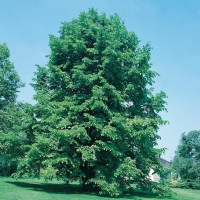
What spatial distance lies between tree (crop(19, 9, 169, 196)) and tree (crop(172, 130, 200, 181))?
30.2 meters

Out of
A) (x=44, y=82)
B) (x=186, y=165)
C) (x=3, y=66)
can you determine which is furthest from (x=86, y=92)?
(x=186, y=165)

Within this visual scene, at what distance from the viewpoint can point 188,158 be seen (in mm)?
51375

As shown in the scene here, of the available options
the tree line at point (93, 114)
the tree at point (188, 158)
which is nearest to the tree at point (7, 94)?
the tree line at point (93, 114)

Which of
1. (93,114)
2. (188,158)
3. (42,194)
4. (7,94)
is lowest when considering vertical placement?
(42,194)

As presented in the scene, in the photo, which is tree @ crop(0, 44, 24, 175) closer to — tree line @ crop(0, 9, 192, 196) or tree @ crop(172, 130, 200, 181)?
tree line @ crop(0, 9, 192, 196)

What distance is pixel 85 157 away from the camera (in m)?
17.9

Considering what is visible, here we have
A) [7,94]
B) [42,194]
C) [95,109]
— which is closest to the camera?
[42,194]

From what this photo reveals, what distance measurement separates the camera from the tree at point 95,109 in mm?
18766

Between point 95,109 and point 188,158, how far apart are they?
125 feet

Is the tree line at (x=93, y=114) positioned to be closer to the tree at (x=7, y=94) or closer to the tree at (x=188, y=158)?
the tree at (x=7, y=94)

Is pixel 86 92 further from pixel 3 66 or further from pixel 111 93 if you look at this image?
pixel 3 66

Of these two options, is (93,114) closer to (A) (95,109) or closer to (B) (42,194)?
(A) (95,109)

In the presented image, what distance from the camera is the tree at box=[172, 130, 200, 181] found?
50.3 metres

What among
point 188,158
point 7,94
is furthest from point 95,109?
point 188,158
